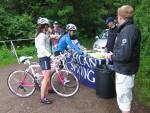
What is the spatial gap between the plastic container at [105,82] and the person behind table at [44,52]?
4.19 feet

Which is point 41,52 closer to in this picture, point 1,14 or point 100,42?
point 100,42

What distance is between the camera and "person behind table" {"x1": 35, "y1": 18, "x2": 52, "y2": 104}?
852 cm

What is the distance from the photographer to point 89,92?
388 inches

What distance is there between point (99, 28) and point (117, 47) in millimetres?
19808

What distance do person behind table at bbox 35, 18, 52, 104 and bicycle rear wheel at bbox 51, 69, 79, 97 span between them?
473 mm

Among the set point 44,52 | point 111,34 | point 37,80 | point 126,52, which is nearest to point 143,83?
point 111,34

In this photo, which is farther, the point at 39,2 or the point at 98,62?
the point at 39,2

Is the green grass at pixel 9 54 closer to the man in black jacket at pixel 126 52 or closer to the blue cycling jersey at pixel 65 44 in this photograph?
the blue cycling jersey at pixel 65 44

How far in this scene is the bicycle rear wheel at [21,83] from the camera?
928cm

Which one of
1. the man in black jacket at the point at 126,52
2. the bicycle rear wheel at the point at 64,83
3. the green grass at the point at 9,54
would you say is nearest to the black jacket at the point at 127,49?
the man in black jacket at the point at 126,52

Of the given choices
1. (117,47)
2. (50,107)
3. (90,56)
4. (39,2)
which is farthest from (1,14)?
(117,47)

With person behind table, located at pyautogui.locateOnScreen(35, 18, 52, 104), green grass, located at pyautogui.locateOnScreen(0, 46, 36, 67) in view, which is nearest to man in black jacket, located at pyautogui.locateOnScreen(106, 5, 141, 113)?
person behind table, located at pyautogui.locateOnScreen(35, 18, 52, 104)

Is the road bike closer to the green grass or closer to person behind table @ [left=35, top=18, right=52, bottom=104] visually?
person behind table @ [left=35, top=18, right=52, bottom=104]

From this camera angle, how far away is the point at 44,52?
8.59 meters
